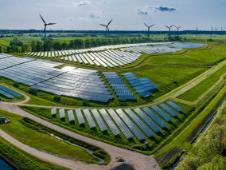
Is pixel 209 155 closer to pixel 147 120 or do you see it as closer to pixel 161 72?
pixel 147 120

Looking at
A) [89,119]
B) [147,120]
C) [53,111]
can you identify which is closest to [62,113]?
Answer: [53,111]

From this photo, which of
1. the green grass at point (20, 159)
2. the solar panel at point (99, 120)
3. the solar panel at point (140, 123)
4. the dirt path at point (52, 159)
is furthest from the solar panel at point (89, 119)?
the green grass at point (20, 159)

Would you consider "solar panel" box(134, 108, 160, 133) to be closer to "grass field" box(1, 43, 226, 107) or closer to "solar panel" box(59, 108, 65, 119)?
"grass field" box(1, 43, 226, 107)

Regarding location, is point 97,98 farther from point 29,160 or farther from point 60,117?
point 29,160

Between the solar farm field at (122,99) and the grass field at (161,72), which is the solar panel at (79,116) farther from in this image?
the grass field at (161,72)

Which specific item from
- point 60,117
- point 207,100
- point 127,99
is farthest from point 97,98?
point 207,100

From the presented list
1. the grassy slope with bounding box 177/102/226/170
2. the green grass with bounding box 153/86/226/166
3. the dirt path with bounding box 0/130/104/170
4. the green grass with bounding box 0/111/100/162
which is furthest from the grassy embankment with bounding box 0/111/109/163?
the grassy slope with bounding box 177/102/226/170
